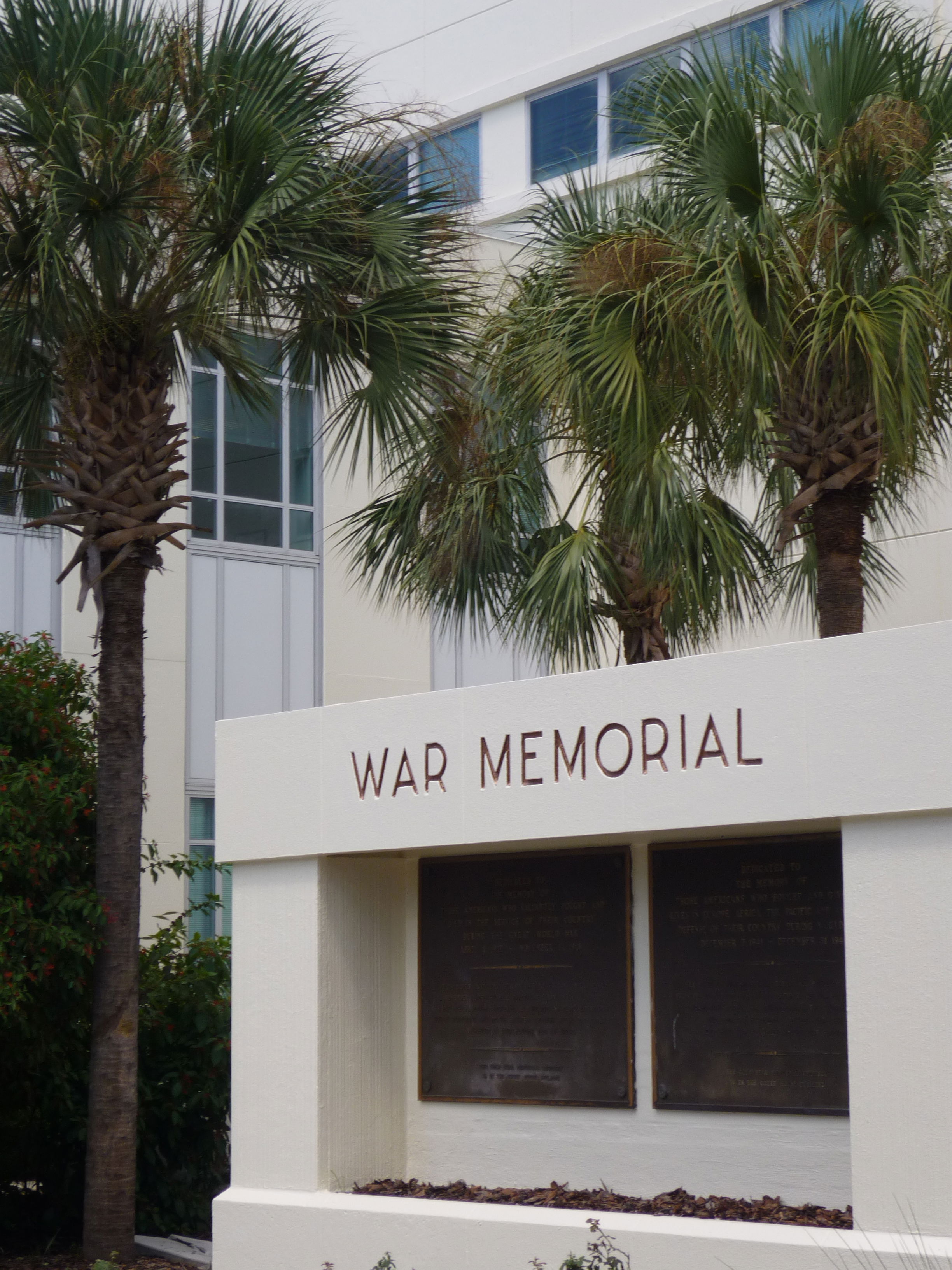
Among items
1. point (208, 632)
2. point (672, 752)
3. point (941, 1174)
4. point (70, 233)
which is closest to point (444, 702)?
point (672, 752)

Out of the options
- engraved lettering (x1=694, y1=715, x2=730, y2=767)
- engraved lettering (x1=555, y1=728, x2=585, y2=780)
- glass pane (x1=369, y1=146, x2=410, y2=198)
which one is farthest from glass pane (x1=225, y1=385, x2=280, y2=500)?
engraved lettering (x1=694, y1=715, x2=730, y2=767)

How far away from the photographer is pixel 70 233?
1078 cm

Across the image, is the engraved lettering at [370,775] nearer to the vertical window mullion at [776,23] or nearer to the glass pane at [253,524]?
the glass pane at [253,524]

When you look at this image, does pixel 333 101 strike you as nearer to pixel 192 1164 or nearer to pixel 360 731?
pixel 360 731

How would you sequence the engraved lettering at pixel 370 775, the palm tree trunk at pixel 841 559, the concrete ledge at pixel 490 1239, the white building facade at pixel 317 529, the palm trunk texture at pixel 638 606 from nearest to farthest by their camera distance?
the concrete ledge at pixel 490 1239, the engraved lettering at pixel 370 775, the palm tree trunk at pixel 841 559, the palm trunk texture at pixel 638 606, the white building facade at pixel 317 529

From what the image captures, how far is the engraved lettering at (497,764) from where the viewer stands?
342 inches

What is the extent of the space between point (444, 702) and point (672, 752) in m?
1.39

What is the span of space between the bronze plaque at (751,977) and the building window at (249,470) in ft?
48.1

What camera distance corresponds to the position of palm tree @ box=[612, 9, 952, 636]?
29.8ft

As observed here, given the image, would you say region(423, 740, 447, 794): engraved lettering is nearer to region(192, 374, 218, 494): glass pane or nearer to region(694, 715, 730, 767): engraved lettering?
region(694, 715, 730, 767): engraved lettering

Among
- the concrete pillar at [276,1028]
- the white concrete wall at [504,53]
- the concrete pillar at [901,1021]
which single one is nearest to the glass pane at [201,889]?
the white concrete wall at [504,53]

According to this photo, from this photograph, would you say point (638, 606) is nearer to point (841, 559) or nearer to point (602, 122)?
point (841, 559)

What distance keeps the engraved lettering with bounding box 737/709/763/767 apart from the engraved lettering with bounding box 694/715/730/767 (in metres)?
0.07

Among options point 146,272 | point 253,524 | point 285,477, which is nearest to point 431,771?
point 146,272
